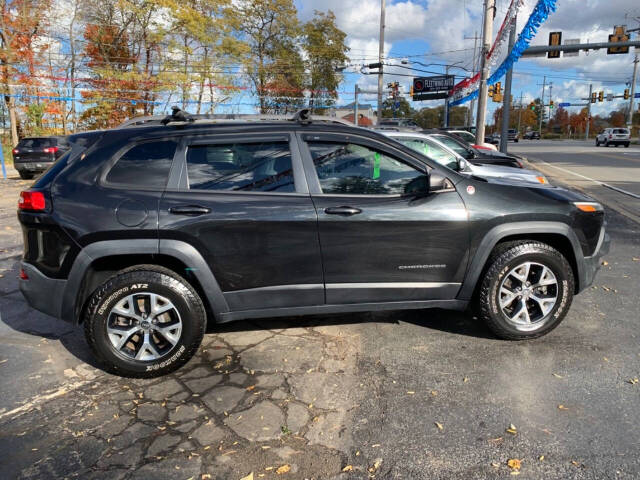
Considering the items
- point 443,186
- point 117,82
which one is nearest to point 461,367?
point 443,186

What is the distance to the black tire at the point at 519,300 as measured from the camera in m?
3.56

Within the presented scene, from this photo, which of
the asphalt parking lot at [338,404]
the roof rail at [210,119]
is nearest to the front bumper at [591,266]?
the asphalt parking lot at [338,404]

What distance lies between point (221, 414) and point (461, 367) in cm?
171

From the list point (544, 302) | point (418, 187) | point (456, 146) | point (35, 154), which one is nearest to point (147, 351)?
point (418, 187)

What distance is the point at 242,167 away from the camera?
3.39 m

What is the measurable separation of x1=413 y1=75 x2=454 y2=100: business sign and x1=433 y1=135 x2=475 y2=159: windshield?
5295cm

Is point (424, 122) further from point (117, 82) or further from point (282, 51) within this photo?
point (117, 82)

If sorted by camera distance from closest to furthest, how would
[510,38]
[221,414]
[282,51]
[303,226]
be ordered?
[221,414] < [303,226] < [510,38] < [282,51]

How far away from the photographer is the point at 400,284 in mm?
3496

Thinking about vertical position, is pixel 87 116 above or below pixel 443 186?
above

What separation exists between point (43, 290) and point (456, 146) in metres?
8.33

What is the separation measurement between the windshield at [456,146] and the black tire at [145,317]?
7.40 meters

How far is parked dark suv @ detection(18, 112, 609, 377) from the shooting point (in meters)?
3.19

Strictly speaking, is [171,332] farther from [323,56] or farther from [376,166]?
[323,56]
